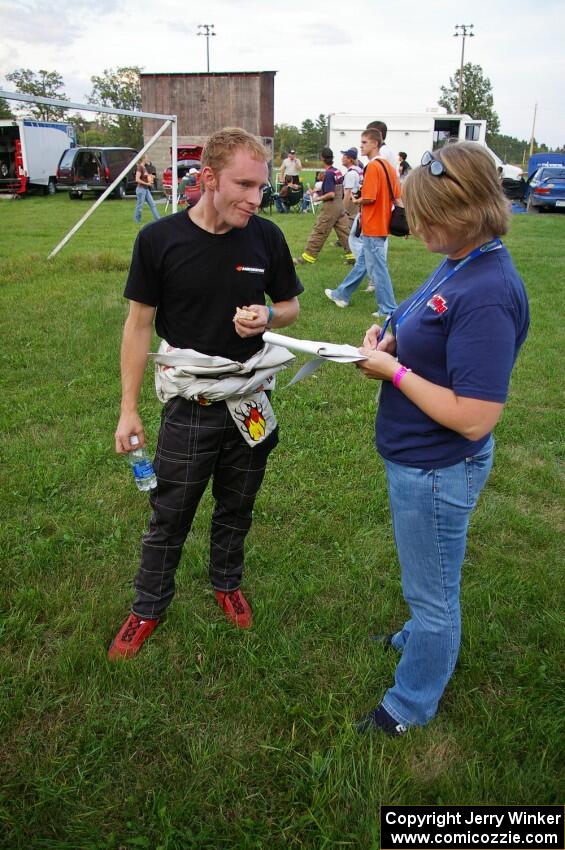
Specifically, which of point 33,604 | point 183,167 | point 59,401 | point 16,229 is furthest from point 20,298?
point 183,167

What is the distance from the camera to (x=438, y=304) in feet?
5.63

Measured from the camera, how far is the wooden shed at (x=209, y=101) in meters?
36.2

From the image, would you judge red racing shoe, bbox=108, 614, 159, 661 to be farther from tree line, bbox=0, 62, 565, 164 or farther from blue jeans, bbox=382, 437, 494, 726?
tree line, bbox=0, 62, 565, 164

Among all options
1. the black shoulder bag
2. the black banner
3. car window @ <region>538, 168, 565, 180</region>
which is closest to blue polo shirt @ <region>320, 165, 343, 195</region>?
the black shoulder bag

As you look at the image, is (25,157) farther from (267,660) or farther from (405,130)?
(267,660)

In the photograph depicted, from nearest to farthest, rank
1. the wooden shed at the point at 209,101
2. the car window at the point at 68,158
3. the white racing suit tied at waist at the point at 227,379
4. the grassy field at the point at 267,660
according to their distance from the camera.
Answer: the grassy field at the point at 267,660 < the white racing suit tied at waist at the point at 227,379 < the car window at the point at 68,158 < the wooden shed at the point at 209,101

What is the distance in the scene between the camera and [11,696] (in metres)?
2.46

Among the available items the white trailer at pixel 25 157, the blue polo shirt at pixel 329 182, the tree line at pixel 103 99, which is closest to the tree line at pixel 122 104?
the tree line at pixel 103 99

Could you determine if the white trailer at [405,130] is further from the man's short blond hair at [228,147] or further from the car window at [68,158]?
the man's short blond hair at [228,147]

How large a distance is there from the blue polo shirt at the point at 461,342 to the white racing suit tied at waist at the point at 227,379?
0.73 metres

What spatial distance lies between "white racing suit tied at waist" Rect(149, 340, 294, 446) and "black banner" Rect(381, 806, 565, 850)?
55.1 inches

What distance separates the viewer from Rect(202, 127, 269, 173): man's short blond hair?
2193 mm

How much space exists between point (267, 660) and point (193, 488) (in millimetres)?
790

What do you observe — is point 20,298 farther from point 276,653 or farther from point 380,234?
point 276,653
